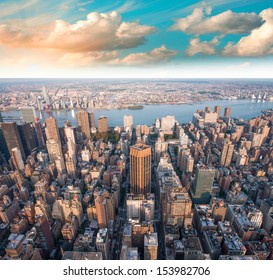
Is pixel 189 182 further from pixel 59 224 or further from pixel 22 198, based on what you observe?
pixel 22 198

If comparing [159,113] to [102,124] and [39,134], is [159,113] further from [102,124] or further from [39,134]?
[39,134]

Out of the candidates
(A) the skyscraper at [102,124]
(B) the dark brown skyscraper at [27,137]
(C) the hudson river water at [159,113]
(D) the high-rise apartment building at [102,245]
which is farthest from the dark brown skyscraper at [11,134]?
(D) the high-rise apartment building at [102,245]

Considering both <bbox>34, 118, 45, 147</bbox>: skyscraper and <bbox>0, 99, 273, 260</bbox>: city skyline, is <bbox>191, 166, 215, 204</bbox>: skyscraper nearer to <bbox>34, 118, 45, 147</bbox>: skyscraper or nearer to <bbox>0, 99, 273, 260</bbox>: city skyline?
<bbox>0, 99, 273, 260</bbox>: city skyline

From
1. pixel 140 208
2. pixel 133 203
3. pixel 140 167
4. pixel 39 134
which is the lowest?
pixel 140 208

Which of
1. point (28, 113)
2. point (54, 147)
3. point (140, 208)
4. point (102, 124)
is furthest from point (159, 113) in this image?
point (140, 208)

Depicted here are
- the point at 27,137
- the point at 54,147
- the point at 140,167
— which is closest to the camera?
the point at 140,167

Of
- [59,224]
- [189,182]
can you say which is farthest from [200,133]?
[59,224]

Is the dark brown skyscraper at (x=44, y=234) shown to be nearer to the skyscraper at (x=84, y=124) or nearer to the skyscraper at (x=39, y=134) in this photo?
the skyscraper at (x=39, y=134)
